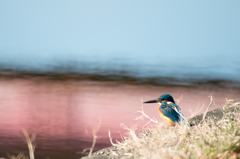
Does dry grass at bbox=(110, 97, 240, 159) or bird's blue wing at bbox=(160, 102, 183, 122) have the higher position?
bird's blue wing at bbox=(160, 102, 183, 122)

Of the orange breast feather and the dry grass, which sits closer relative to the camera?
the dry grass

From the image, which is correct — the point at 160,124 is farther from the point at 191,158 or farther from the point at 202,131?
the point at 191,158

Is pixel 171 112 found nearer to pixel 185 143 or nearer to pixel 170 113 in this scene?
→ pixel 170 113

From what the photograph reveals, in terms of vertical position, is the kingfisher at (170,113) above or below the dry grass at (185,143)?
above

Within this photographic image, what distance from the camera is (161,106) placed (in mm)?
4359

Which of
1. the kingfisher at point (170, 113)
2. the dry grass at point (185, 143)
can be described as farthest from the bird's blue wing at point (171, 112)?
the dry grass at point (185, 143)

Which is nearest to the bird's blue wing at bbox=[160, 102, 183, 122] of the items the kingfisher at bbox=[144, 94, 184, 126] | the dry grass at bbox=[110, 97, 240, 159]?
the kingfisher at bbox=[144, 94, 184, 126]

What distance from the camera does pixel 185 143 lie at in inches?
140

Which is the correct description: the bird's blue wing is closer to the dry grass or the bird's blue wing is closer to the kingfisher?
the kingfisher

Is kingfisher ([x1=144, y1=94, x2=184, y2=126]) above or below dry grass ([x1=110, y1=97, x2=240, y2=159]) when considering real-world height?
above

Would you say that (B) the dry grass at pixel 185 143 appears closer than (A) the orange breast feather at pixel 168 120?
Yes

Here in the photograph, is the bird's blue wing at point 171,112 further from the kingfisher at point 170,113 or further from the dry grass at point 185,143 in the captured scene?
the dry grass at point 185,143

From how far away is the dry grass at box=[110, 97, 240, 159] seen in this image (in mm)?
3082

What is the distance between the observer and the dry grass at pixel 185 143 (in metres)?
3.08
